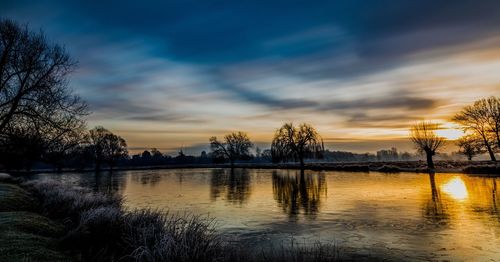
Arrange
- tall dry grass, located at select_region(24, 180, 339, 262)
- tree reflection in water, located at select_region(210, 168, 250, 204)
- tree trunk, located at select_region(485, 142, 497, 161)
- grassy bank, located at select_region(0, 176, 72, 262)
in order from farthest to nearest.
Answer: tree trunk, located at select_region(485, 142, 497, 161) < tree reflection in water, located at select_region(210, 168, 250, 204) < tall dry grass, located at select_region(24, 180, 339, 262) < grassy bank, located at select_region(0, 176, 72, 262)

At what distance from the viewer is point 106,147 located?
10569 cm

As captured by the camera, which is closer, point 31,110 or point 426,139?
point 31,110

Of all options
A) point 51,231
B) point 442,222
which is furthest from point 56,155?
point 442,222

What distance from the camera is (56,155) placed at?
67.2ft

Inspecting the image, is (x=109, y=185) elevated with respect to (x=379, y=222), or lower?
elevated

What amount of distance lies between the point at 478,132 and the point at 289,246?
190 feet

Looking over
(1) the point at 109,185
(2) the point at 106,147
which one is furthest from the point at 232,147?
(1) the point at 109,185

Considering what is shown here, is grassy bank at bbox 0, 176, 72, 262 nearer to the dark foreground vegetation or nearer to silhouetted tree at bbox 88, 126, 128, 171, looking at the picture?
the dark foreground vegetation

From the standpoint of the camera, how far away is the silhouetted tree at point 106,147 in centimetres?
10158

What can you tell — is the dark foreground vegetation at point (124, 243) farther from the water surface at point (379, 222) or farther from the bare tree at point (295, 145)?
the bare tree at point (295, 145)

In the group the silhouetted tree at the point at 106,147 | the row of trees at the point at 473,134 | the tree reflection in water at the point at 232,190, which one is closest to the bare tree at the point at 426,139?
the row of trees at the point at 473,134

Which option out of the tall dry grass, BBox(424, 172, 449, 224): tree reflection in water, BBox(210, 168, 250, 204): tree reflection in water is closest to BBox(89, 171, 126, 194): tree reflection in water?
BBox(210, 168, 250, 204): tree reflection in water

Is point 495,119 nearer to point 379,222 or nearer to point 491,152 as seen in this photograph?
point 491,152

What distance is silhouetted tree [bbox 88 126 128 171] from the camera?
101581 millimetres
